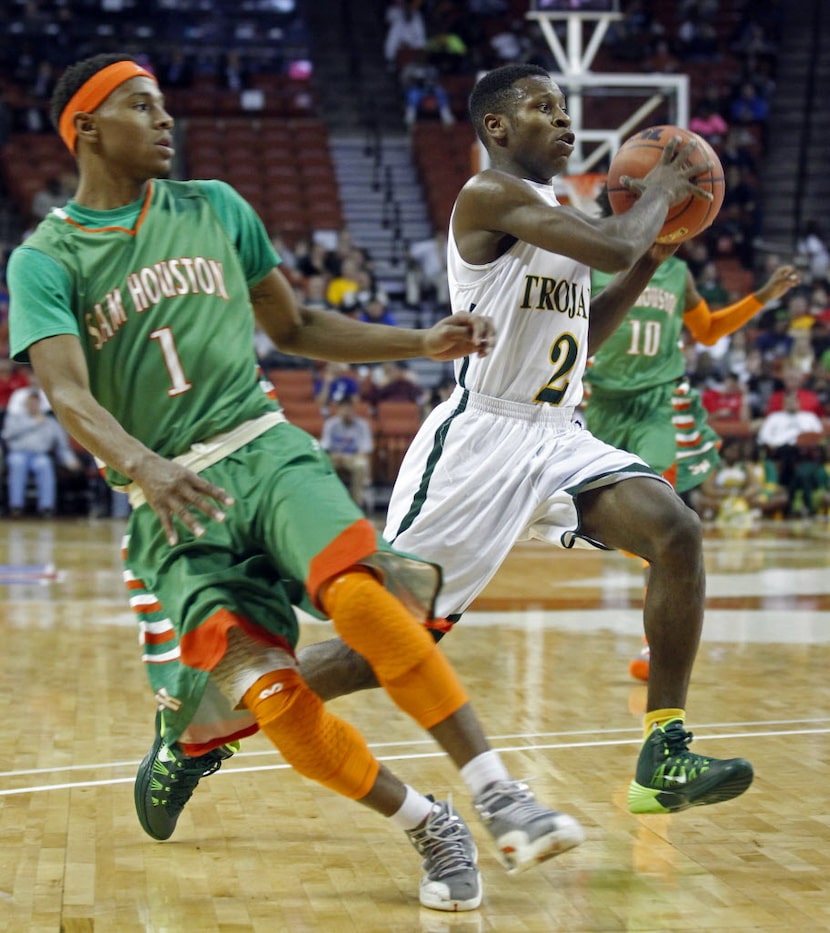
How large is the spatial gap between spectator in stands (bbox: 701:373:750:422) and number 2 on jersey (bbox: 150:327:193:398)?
42.6 ft

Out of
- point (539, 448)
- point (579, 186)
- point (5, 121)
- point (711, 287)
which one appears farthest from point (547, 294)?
point (5, 121)

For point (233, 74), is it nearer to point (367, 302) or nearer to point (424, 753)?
point (367, 302)

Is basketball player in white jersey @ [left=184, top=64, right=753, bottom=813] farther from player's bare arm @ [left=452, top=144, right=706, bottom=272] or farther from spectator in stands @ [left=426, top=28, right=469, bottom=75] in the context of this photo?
spectator in stands @ [left=426, top=28, right=469, bottom=75]

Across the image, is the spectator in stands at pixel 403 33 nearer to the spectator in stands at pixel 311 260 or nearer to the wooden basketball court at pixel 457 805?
the spectator in stands at pixel 311 260

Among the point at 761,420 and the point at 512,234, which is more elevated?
the point at 512,234

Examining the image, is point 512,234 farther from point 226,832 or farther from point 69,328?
point 226,832

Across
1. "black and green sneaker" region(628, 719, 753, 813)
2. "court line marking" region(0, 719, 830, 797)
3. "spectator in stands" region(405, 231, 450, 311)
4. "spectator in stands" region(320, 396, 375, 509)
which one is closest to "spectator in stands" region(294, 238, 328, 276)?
"spectator in stands" region(405, 231, 450, 311)

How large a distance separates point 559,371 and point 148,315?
1391 mm

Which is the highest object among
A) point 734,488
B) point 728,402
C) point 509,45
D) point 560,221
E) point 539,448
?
point 509,45

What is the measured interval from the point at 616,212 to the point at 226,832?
225 cm

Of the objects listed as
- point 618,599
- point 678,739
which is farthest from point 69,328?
point 618,599

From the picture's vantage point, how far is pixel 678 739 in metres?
4.01

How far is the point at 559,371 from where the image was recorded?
434 cm

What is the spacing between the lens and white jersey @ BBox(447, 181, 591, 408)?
14.2 feet
